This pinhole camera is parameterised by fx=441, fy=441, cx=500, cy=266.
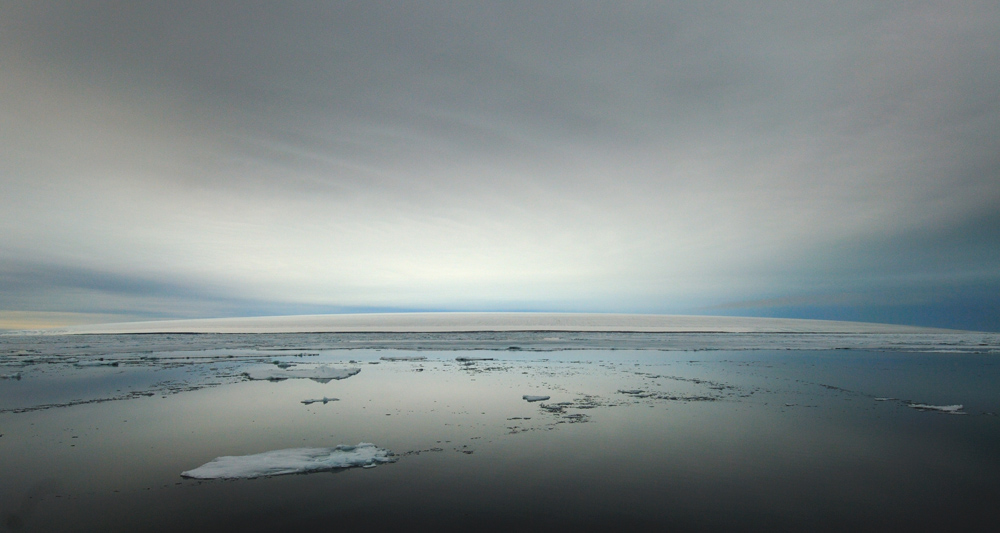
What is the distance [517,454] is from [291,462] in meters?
2.40

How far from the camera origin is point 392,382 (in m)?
10.1

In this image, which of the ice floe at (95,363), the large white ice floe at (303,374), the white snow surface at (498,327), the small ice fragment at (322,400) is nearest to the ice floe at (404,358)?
the large white ice floe at (303,374)

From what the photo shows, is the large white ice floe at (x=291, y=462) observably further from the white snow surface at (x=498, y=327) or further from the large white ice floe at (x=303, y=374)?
the white snow surface at (x=498, y=327)

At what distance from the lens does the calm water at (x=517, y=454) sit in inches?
135

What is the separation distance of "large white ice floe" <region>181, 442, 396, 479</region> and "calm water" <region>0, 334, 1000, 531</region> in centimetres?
13

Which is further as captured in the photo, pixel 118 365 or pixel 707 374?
pixel 118 365

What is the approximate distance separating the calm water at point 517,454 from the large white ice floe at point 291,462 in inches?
5.3

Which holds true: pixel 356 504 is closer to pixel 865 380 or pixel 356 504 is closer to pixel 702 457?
pixel 702 457

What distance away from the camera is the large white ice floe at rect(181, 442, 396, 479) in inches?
168

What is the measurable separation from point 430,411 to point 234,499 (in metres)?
3.54

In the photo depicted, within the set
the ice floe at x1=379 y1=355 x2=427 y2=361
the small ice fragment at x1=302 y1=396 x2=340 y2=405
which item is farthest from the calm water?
the ice floe at x1=379 y1=355 x2=427 y2=361

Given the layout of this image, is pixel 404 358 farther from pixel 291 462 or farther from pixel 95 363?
pixel 291 462

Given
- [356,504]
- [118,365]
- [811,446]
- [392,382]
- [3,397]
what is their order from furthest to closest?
1. [118,365]
2. [392,382]
3. [3,397]
4. [811,446]
5. [356,504]

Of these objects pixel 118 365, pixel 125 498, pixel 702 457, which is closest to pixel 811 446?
pixel 702 457
